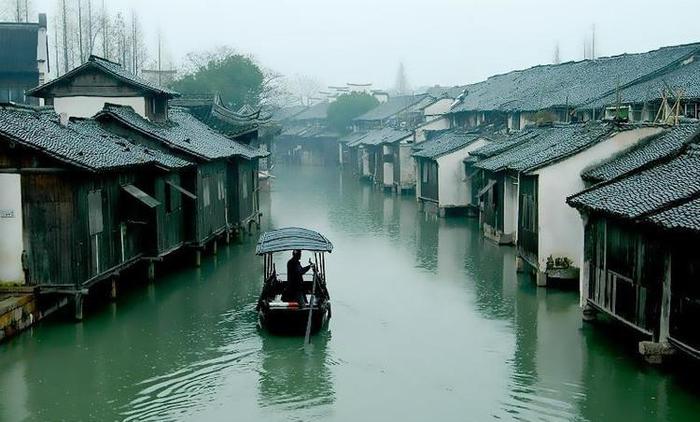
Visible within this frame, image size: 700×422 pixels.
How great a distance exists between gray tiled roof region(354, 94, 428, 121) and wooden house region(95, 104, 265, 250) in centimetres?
4248

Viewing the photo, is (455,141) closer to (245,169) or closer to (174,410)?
(245,169)

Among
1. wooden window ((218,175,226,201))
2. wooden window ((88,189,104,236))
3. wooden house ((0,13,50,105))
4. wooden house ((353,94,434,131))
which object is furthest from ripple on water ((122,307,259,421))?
wooden house ((353,94,434,131))

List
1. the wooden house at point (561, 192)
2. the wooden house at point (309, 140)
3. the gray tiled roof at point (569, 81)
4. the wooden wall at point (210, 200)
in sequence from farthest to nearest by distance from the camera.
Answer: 1. the wooden house at point (309, 140)
2. the gray tiled roof at point (569, 81)
3. the wooden wall at point (210, 200)
4. the wooden house at point (561, 192)

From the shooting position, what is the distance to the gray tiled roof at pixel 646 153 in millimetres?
18391

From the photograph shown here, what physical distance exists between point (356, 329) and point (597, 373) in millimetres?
5522

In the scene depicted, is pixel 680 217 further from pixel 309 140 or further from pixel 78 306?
pixel 309 140

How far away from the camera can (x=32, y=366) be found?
50.2ft

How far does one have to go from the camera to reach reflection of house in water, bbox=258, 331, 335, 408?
1366cm

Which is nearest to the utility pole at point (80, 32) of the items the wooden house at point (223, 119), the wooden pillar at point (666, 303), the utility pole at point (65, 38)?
the utility pole at point (65, 38)

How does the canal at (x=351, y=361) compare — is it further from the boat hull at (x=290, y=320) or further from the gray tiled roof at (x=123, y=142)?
the gray tiled roof at (x=123, y=142)

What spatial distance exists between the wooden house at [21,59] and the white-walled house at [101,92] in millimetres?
16133

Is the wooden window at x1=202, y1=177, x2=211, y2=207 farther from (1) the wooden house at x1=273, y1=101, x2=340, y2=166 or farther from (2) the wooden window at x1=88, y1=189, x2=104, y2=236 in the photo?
(1) the wooden house at x1=273, y1=101, x2=340, y2=166

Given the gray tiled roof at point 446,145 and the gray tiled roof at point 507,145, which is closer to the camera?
the gray tiled roof at point 507,145

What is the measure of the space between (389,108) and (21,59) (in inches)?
1626
